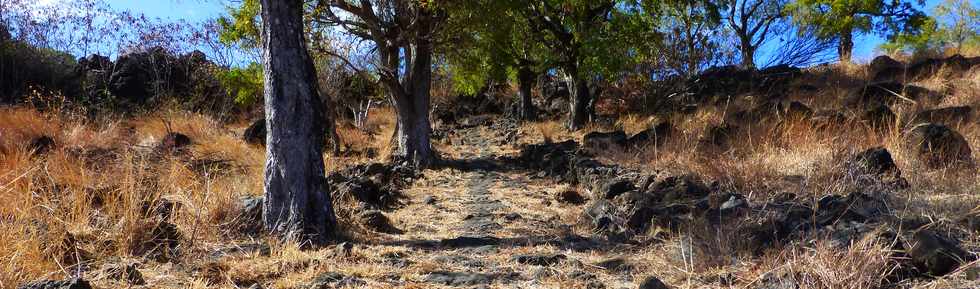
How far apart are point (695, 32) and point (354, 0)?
1022 centimetres

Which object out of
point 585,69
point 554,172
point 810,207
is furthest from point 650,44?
point 810,207

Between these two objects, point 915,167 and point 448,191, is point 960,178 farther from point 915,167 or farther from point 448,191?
point 448,191

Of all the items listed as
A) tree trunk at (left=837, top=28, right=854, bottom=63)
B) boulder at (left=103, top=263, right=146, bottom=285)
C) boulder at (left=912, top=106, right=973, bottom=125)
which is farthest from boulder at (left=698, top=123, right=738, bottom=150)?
tree trunk at (left=837, top=28, right=854, bottom=63)

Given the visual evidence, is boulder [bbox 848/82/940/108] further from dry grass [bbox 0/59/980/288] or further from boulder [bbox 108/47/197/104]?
boulder [bbox 108/47/197/104]

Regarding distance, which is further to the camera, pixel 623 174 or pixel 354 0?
pixel 354 0

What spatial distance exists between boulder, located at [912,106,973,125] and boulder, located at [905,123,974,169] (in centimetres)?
139

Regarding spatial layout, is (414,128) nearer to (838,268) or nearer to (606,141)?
(606,141)

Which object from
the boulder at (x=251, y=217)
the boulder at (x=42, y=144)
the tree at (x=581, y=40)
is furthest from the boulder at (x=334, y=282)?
the tree at (x=581, y=40)

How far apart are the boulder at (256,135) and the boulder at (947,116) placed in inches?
447

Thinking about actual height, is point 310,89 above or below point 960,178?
above

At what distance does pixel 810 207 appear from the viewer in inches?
167

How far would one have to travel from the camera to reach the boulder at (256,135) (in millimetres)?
13302

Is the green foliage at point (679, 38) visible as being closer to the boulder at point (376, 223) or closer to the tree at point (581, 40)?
the tree at point (581, 40)

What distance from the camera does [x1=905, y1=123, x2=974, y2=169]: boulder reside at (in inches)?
207
